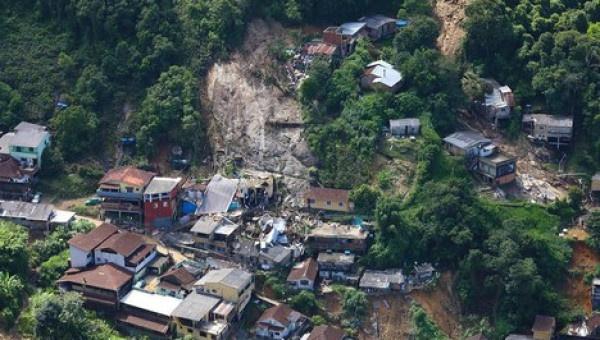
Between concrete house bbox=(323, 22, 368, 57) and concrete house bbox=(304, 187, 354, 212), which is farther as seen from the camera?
concrete house bbox=(323, 22, 368, 57)

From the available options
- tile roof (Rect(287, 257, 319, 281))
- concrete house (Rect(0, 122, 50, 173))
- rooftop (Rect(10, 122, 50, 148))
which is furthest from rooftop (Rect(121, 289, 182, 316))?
rooftop (Rect(10, 122, 50, 148))

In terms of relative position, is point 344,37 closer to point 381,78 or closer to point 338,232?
point 381,78

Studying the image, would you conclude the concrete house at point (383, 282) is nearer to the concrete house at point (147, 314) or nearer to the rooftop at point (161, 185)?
the concrete house at point (147, 314)

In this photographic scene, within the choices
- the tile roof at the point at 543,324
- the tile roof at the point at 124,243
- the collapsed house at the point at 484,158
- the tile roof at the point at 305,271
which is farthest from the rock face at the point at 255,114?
the tile roof at the point at 543,324

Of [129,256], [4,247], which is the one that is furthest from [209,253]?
[4,247]

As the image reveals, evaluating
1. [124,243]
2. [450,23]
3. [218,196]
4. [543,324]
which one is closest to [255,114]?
[218,196]

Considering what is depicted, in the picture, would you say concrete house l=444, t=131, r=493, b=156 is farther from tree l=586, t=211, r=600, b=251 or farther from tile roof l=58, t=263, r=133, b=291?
tile roof l=58, t=263, r=133, b=291

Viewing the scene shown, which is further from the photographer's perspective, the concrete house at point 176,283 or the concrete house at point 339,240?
the concrete house at point 339,240
